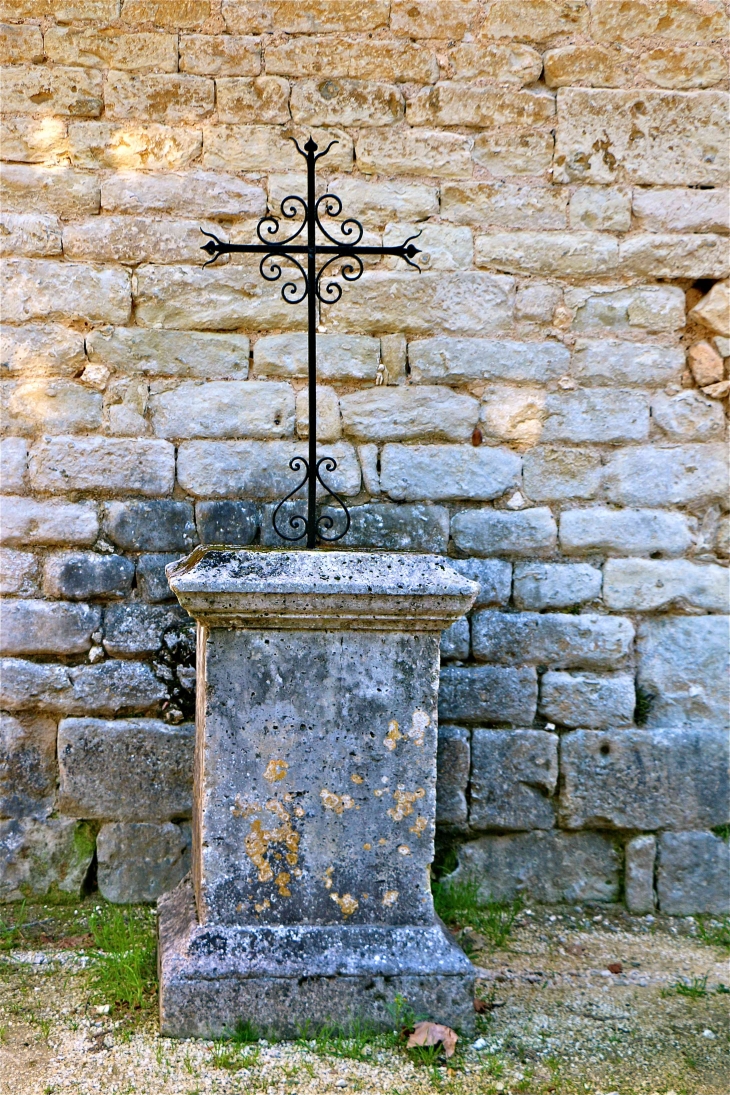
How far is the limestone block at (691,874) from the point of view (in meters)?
3.39

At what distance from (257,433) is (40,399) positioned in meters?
0.81

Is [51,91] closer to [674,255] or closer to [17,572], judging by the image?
[17,572]

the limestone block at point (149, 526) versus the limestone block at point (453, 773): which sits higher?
the limestone block at point (149, 526)

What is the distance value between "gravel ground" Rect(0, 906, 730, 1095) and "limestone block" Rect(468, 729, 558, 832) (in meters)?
0.41

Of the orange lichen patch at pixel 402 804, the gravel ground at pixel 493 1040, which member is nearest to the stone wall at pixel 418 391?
the gravel ground at pixel 493 1040

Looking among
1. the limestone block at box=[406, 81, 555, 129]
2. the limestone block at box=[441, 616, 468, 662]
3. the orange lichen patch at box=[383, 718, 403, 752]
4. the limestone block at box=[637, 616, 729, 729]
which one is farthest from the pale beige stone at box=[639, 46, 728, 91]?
the orange lichen patch at box=[383, 718, 403, 752]

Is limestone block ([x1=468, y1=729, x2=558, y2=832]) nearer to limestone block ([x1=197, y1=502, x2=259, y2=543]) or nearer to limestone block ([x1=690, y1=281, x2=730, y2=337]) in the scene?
limestone block ([x1=197, y1=502, x2=259, y2=543])

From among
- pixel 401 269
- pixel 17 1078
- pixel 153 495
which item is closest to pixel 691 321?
pixel 401 269

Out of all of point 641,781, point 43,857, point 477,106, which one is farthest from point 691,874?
point 477,106

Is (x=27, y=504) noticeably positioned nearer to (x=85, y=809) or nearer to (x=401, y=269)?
(x=85, y=809)

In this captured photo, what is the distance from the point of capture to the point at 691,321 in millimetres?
3535

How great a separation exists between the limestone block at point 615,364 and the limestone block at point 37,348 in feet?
6.32

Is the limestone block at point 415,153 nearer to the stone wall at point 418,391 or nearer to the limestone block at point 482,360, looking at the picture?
the stone wall at point 418,391

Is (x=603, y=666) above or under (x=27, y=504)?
under
